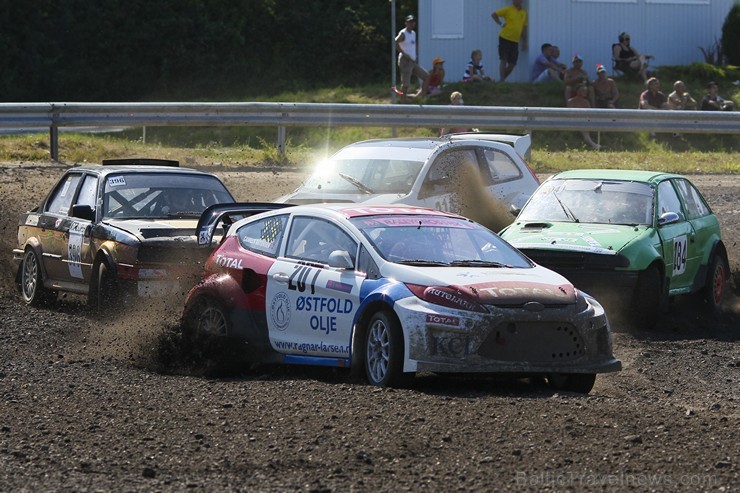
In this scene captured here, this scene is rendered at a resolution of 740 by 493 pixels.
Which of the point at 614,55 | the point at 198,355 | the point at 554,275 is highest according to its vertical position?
the point at 614,55

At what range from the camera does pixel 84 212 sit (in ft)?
44.3

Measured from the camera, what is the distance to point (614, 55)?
30.7 m

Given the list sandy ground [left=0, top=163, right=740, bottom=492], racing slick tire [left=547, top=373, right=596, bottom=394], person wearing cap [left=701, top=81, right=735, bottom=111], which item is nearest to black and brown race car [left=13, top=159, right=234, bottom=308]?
sandy ground [left=0, top=163, right=740, bottom=492]

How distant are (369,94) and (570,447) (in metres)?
23.9

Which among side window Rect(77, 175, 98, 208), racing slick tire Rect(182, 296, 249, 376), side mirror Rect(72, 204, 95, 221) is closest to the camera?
racing slick tire Rect(182, 296, 249, 376)

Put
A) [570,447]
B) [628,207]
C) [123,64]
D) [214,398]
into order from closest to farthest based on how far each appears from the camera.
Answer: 1. [570,447]
2. [214,398]
3. [628,207]
4. [123,64]

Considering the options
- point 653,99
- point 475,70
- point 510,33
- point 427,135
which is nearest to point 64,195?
point 427,135

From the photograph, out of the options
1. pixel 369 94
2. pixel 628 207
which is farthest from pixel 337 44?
pixel 628 207

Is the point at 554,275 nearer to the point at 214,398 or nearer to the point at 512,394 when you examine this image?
the point at 512,394

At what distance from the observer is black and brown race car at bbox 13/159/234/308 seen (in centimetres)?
1252

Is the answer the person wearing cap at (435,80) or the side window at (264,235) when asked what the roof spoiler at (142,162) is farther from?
the person wearing cap at (435,80)

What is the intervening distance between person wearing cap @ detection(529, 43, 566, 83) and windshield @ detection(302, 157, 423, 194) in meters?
14.8

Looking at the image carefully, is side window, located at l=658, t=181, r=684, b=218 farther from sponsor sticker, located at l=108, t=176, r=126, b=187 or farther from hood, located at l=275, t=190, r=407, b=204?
sponsor sticker, located at l=108, t=176, r=126, b=187

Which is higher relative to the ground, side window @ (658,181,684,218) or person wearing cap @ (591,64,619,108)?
person wearing cap @ (591,64,619,108)
